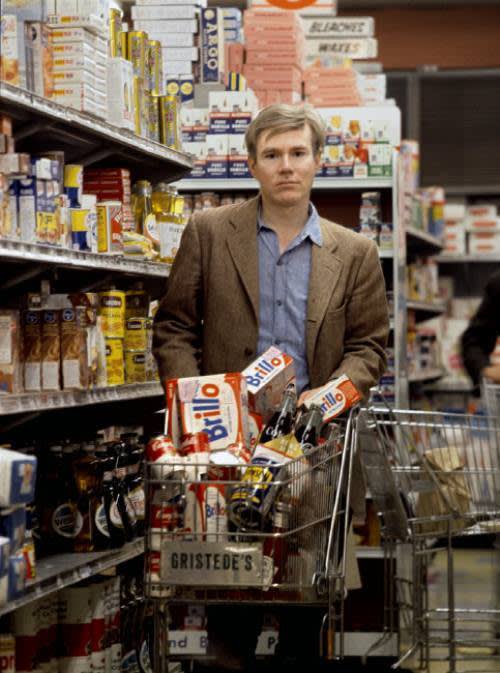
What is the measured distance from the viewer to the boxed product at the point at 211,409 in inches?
134

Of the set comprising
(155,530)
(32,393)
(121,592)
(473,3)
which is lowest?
(121,592)

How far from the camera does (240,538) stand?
10.3 feet

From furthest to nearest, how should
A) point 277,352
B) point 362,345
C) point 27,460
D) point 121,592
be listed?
1. point 121,592
2. point 362,345
3. point 277,352
4. point 27,460

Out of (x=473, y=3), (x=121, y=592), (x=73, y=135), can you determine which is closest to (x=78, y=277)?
(x=73, y=135)

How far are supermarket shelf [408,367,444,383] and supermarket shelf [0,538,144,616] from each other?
4.42 meters

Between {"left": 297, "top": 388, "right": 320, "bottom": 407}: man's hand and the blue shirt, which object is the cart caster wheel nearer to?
{"left": 297, "top": 388, "right": 320, "bottom": 407}: man's hand

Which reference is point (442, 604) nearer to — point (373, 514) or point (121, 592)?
point (373, 514)

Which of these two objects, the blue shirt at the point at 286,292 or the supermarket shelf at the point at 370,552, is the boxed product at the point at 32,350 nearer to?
the blue shirt at the point at 286,292

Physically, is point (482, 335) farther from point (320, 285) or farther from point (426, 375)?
point (426, 375)

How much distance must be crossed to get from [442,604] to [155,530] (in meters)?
4.22

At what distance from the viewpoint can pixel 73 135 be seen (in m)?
4.25

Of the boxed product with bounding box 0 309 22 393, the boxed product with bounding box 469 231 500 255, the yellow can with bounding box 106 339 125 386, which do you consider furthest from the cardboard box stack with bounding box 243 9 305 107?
the boxed product with bounding box 469 231 500 255

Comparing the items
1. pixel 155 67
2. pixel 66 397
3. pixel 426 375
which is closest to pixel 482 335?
pixel 155 67

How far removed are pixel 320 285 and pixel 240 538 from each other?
108cm
